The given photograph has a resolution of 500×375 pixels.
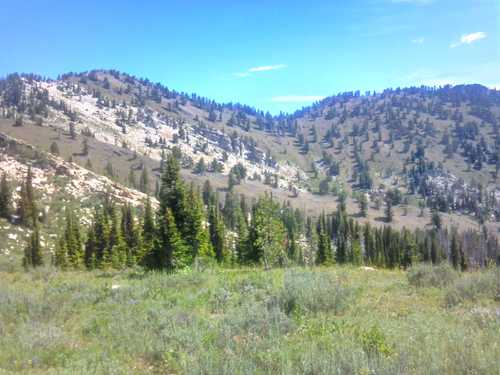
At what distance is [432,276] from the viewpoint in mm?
12453

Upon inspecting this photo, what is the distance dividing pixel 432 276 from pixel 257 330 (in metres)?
8.07

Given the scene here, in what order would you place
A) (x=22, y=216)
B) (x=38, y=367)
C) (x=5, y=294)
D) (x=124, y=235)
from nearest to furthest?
1. (x=38, y=367)
2. (x=5, y=294)
3. (x=124, y=235)
4. (x=22, y=216)

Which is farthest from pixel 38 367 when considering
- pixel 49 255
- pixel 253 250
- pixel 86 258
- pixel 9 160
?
pixel 9 160

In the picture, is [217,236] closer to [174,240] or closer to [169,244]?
[169,244]

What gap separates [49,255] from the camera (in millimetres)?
61094

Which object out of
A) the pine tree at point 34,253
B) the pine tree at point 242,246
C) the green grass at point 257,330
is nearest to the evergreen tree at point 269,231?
the pine tree at point 242,246

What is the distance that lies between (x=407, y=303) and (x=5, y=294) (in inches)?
466

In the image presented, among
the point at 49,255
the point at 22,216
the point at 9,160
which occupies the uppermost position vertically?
the point at 9,160

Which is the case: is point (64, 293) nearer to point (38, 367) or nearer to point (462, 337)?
point (38, 367)

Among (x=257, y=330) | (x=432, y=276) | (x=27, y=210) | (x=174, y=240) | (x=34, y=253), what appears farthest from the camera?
(x=27, y=210)

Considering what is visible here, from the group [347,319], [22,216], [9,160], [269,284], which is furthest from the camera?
[9,160]

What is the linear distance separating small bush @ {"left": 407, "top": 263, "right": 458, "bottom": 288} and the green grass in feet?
0.93

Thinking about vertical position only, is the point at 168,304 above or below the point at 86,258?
above

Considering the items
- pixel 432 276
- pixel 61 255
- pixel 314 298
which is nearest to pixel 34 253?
pixel 61 255
